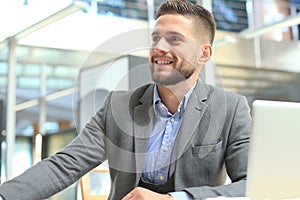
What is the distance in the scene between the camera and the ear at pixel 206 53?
1706 mm

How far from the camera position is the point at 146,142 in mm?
1596

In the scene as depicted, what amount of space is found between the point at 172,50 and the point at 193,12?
19 centimetres

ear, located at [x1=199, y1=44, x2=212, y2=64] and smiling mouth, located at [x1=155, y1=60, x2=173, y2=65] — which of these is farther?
ear, located at [x1=199, y1=44, x2=212, y2=64]

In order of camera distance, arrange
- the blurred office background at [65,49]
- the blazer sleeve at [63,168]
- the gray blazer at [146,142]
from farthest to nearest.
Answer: the blurred office background at [65,49]
the gray blazer at [146,142]
the blazer sleeve at [63,168]

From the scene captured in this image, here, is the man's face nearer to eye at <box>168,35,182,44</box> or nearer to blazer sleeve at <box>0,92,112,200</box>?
eye at <box>168,35,182,44</box>

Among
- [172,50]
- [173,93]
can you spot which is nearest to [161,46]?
[172,50]

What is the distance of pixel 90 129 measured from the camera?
1.65m

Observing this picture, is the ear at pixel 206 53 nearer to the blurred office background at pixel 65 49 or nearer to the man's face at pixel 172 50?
the man's face at pixel 172 50

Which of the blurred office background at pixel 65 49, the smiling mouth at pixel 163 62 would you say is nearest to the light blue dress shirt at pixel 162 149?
the smiling mouth at pixel 163 62

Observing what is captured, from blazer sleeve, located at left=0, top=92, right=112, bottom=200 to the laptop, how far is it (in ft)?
1.90

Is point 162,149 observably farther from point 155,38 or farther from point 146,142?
point 155,38

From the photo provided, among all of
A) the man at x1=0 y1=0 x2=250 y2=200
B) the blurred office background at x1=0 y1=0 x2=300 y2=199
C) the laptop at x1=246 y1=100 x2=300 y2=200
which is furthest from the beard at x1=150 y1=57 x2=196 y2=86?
the blurred office background at x1=0 y1=0 x2=300 y2=199

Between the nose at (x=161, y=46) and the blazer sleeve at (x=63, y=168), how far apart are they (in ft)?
0.87

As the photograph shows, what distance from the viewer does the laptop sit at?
1148 mm
